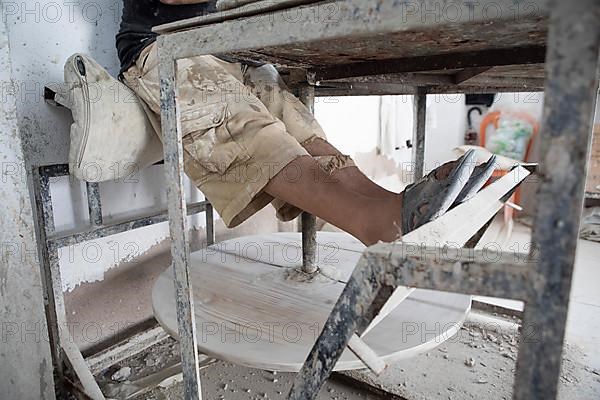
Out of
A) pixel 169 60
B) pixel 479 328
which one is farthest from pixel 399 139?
pixel 169 60

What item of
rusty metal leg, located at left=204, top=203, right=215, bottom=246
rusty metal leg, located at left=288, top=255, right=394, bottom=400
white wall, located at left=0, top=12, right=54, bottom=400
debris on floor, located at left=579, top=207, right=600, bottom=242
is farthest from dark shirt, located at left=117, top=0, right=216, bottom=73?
debris on floor, located at left=579, top=207, right=600, bottom=242

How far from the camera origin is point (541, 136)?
335 mm

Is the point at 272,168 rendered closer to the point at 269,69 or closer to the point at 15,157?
the point at 269,69

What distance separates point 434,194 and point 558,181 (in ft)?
1.19

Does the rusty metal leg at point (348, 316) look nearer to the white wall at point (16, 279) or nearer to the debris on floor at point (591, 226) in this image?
the white wall at point (16, 279)

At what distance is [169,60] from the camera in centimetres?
66

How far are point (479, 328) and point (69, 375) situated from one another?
132 cm

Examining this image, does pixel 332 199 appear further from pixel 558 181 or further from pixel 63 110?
pixel 63 110

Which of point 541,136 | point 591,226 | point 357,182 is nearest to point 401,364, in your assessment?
point 357,182

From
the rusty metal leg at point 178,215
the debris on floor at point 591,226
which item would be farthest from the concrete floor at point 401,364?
the debris on floor at point 591,226

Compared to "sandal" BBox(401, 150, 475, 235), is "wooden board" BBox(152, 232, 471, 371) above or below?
below

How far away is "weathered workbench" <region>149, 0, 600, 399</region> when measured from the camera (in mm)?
329

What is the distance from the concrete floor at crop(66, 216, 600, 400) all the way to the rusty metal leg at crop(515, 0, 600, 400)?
3.28 feet

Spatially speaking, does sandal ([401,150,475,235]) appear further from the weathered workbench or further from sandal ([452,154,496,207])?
the weathered workbench
